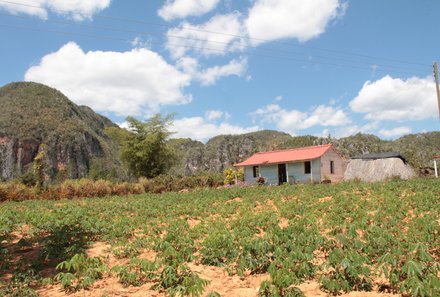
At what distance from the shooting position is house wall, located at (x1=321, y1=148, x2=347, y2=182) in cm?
2916

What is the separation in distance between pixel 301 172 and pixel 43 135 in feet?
185

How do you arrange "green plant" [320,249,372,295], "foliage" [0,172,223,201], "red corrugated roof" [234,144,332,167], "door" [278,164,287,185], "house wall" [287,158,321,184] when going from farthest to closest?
"door" [278,164,287,185] → "red corrugated roof" [234,144,332,167] → "house wall" [287,158,321,184] → "foliage" [0,172,223,201] → "green plant" [320,249,372,295]

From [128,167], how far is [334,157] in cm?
2013

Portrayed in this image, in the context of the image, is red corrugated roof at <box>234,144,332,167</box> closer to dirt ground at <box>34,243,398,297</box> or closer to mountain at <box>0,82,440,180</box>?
mountain at <box>0,82,440,180</box>

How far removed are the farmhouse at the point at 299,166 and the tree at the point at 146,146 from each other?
28.4ft

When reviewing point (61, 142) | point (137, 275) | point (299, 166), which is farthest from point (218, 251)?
point (61, 142)

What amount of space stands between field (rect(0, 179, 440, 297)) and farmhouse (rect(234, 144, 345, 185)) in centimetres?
1632

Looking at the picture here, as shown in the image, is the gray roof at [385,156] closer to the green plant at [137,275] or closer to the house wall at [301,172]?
the house wall at [301,172]

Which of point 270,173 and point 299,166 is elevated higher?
point 299,166

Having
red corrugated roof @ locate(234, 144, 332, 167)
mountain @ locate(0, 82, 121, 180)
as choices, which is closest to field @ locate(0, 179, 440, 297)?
→ red corrugated roof @ locate(234, 144, 332, 167)

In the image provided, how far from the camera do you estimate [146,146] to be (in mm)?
35250

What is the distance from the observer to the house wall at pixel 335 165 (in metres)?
29.2

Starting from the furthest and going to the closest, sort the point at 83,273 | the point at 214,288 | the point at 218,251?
the point at 218,251 < the point at 83,273 < the point at 214,288

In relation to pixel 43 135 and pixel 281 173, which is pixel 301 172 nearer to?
pixel 281 173
